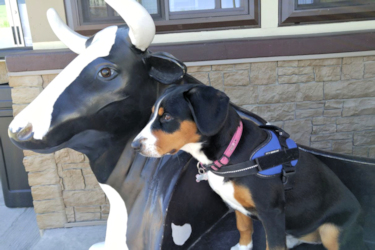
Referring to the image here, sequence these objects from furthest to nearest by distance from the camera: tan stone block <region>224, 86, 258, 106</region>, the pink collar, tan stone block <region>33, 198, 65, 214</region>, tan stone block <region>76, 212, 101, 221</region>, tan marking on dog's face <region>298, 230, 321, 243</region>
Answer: tan stone block <region>76, 212, 101, 221</region>
tan stone block <region>33, 198, 65, 214</region>
tan stone block <region>224, 86, 258, 106</region>
tan marking on dog's face <region>298, 230, 321, 243</region>
the pink collar

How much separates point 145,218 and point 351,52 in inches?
102

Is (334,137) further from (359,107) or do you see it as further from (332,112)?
(359,107)

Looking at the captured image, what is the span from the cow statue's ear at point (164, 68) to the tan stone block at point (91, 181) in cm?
210

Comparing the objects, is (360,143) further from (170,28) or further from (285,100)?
(170,28)

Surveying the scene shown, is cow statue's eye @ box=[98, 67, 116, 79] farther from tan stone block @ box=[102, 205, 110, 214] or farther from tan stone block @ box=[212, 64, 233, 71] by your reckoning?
tan stone block @ box=[102, 205, 110, 214]

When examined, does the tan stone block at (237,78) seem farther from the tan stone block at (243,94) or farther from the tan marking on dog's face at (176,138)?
the tan marking on dog's face at (176,138)

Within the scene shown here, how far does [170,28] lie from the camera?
321 centimetres

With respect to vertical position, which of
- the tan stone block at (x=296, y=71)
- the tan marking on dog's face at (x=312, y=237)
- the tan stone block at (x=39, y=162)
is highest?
the tan stone block at (x=296, y=71)

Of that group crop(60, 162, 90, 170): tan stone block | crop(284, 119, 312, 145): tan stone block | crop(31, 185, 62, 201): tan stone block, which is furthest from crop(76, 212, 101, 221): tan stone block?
crop(284, 119, 312, 145): tan stone block

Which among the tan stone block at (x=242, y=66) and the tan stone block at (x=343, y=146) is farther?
the tan stone block at (x=343, y=146)

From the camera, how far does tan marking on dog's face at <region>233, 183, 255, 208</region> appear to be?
153cm

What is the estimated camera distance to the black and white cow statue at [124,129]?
4.71ft

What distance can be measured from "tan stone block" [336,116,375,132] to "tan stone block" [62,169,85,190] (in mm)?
2721

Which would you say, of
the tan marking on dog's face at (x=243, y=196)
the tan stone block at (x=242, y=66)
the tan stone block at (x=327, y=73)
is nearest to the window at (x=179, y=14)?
the tan stone block at (x=242, y=66)
